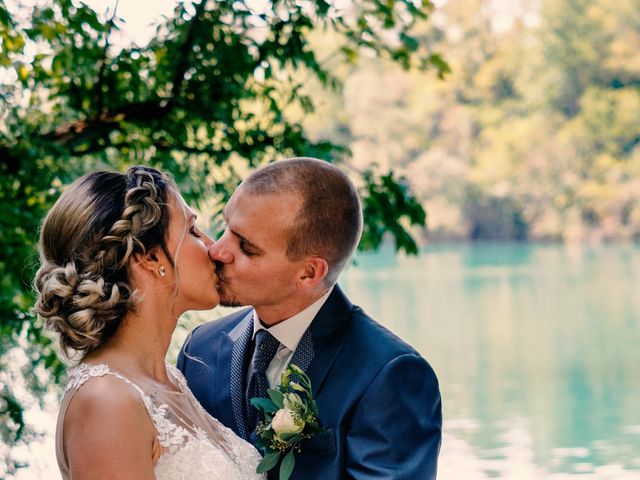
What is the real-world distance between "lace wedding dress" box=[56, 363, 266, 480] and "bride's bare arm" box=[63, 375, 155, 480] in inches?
1.3

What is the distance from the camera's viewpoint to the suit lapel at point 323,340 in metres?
2.79

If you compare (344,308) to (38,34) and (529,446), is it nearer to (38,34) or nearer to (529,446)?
(38,34)

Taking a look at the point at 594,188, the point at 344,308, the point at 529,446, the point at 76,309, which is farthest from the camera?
the point at 594,188

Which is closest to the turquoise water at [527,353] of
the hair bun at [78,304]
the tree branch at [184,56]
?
the tree branch at [184,56]

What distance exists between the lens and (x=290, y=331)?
9.45 feet

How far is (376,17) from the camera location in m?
5.60

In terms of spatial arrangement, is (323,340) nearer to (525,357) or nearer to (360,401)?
(360,401)

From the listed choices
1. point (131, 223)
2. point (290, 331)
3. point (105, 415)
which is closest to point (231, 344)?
point (290, 331)

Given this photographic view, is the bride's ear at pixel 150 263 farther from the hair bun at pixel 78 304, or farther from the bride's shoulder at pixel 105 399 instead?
the bride's shoulder at pixel 105 399

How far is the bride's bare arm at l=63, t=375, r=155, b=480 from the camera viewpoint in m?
2.20

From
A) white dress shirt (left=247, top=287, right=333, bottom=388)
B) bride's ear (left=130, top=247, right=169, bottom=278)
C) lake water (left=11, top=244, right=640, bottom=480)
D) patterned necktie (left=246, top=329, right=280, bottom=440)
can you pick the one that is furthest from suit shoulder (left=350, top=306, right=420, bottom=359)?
lake water (left=11, top=244, right=640, bottom=480)

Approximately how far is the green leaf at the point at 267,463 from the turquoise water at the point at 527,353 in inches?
113

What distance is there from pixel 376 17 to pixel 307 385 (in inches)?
130

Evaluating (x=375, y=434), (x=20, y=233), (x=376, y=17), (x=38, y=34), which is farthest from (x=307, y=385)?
(x=376, y=17)
